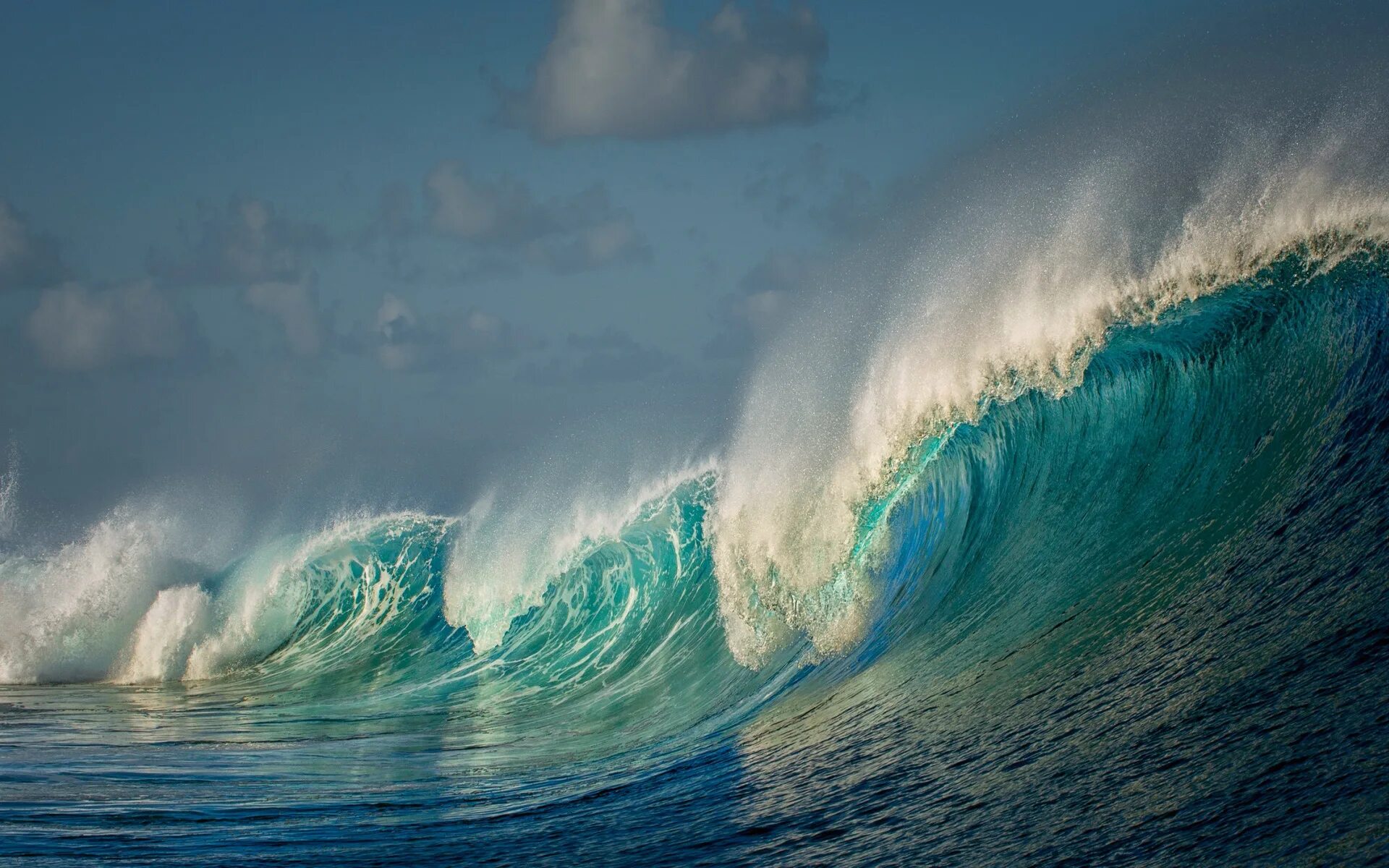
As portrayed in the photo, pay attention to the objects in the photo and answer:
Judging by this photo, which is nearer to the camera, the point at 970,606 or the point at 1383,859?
the point at 1383,859

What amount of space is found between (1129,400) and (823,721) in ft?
14.5

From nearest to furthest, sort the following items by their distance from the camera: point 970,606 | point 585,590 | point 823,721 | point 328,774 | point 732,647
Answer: point 823,721 → point 328,774 → point 970,606 → point 732,647 → point 585,590

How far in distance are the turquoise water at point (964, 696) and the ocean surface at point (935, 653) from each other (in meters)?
0.03

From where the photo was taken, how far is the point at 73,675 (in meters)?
17.7

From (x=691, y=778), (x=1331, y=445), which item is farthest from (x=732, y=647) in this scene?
(x=1331, y=445)

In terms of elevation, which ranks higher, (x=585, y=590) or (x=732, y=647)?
(x=585, y=590)

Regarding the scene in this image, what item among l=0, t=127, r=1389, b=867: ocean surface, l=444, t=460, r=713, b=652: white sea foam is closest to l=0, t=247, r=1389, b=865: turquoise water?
l=0, t=127, r=1389, b=867: ocean surface

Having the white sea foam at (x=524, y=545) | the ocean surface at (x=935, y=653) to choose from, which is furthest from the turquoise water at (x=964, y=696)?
the white sea foam at (x=524, y=545)

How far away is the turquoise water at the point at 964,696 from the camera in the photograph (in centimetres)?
457

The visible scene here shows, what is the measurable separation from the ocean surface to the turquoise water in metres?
0.03

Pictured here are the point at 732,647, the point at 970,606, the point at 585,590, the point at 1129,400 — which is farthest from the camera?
the point at 585,590

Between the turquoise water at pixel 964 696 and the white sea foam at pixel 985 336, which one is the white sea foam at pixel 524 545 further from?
the white sea foam at pixel 985 336

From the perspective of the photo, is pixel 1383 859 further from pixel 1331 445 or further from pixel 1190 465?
pixel 1190 465

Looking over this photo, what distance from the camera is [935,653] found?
26.5ft
